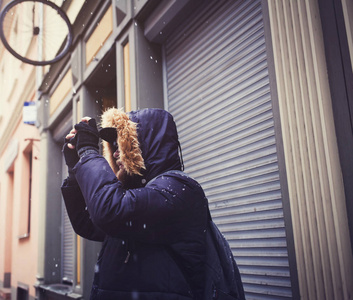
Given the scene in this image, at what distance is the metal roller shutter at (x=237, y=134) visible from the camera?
2.71m

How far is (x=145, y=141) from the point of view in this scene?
1.92 meters

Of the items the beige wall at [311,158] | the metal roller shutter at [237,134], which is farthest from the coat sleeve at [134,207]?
the metal roller shutter at [237,134]

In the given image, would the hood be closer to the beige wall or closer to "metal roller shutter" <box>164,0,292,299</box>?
the beige wall

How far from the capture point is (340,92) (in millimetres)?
1809

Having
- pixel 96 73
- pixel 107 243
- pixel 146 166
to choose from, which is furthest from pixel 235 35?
pixel 96 73

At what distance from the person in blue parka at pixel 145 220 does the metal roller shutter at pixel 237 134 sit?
108 cm

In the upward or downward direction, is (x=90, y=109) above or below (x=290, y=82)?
above

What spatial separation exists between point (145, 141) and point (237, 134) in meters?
1.32

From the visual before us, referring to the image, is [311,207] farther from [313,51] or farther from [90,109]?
[90,109]

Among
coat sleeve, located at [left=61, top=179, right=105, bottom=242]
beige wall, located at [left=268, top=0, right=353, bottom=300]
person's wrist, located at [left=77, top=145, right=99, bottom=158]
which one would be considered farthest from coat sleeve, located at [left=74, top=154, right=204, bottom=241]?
beige wall, located at [left=268, top=0, right=353, bottom=300]

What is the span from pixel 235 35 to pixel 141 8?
4.20 feet

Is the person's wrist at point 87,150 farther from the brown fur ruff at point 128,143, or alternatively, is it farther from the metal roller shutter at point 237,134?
the metal roller shutter at point 237,134

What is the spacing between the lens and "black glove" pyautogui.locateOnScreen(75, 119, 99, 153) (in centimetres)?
184

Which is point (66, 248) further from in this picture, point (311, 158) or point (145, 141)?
point (311, 158)
